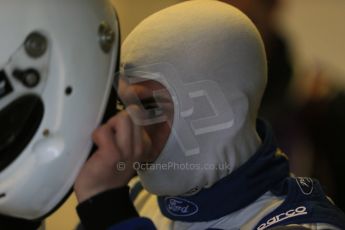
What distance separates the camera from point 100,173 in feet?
1.96

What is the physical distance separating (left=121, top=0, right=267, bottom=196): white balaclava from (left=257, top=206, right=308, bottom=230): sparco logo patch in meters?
0.10

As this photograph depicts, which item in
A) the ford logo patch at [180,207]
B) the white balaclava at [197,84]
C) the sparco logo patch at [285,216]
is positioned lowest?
the ford logo patch at [180,207]

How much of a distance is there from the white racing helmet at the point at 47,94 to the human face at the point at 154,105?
99mm

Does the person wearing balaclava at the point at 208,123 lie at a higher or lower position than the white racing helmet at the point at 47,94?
lower

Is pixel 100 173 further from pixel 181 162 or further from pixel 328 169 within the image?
pixel 328 169

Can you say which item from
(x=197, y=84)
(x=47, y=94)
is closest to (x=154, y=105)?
(x=197, y=84)

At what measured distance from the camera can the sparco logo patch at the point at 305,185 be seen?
2.41 ft

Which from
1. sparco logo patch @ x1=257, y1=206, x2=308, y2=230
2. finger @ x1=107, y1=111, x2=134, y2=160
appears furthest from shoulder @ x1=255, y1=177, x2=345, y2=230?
finger @ x1=107, y1=111, x2=134, y2=160

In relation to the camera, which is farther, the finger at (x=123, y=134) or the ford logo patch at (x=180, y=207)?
the ford logo patch at (x=180, y=207)

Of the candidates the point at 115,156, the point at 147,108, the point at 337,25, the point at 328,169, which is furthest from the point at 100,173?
the point at 337,25

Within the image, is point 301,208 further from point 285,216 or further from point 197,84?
point 197,84

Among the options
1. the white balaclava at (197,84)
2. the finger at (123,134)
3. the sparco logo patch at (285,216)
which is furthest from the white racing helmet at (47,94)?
the sparco logo patch at (285,216)

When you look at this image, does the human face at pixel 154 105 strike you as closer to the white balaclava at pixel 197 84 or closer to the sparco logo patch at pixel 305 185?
the white balaclava at pixel 197 84

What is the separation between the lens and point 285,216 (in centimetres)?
69
